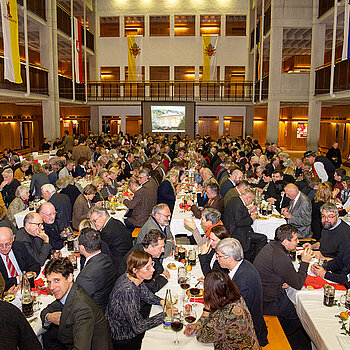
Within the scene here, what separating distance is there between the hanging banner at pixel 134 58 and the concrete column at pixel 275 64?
10750 millimetres

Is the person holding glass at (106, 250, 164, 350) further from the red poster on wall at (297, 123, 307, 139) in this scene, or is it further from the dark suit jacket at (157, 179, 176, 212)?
the red poster on wall at (297, 123, 307, 139)

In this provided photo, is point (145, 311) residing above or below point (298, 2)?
below

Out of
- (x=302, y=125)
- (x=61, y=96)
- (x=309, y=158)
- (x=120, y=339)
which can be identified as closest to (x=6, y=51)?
(x=61, y=96)

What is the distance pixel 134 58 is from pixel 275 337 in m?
25.4

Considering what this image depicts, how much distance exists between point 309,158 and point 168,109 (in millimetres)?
16259

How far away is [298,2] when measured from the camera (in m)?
18.1

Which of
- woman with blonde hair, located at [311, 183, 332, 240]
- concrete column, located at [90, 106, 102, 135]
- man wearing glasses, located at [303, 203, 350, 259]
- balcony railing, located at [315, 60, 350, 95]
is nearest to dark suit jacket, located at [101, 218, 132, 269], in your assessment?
man wearing glasses, located at [303, 203, 350, 259]

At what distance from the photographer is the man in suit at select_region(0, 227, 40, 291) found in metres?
4.35

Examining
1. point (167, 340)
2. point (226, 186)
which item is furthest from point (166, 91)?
point (167, 340)

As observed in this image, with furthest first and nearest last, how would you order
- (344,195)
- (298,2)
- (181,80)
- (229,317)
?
(181,80) → (298,2) → (344,195) → (229,317)

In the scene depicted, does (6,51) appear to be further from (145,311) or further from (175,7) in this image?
(175,7)

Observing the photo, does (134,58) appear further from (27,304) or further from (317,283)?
(27,304)

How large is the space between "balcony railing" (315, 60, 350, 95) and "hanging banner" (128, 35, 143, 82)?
13.6 m

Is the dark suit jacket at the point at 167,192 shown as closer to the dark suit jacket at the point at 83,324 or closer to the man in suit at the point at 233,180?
the man in suit at the point at 233,180
